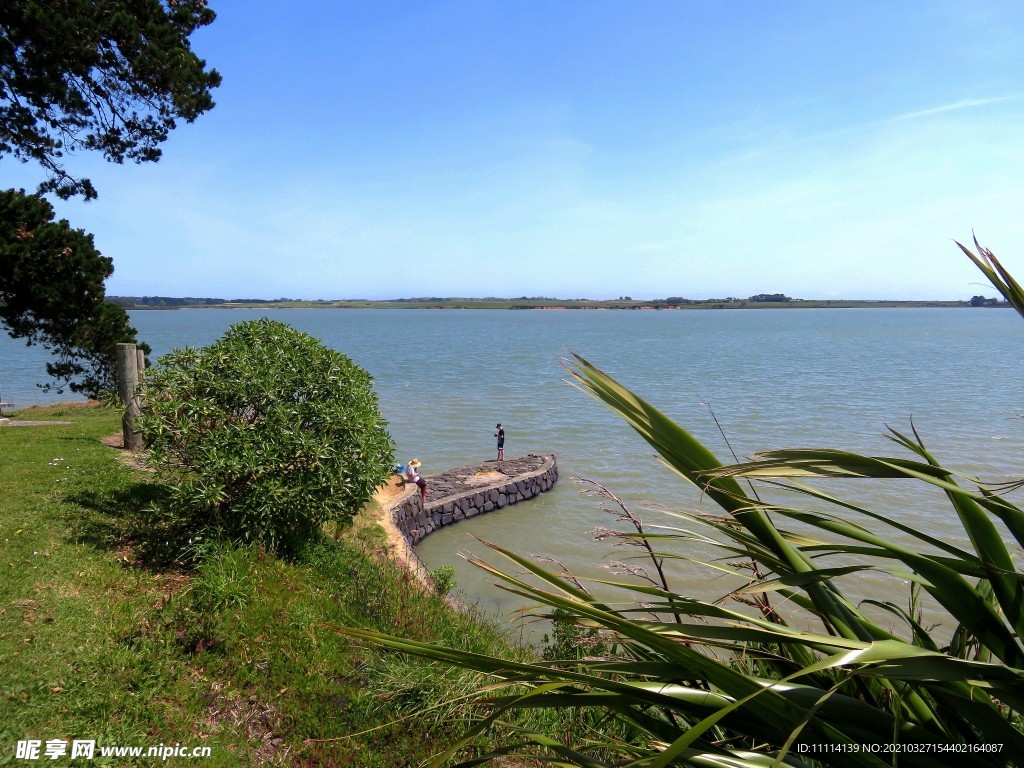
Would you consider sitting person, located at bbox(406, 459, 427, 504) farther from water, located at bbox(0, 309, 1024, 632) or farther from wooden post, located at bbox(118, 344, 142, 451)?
wooden post, located at bbox(118, 344, 142, 451)

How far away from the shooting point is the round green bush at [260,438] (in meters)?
7.02

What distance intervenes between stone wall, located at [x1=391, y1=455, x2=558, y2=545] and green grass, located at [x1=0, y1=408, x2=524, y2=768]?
5.64 meters

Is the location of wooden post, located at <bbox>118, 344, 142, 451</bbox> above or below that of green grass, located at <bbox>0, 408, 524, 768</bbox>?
above

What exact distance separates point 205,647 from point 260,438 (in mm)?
2302

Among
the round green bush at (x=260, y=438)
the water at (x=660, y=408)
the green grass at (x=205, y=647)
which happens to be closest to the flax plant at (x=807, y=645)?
the water at (x=660, y=408)

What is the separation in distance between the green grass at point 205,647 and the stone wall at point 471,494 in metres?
5.64

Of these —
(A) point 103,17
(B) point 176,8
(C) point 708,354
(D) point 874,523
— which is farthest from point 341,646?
(C) point 708,354

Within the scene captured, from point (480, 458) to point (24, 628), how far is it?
53.4 feet

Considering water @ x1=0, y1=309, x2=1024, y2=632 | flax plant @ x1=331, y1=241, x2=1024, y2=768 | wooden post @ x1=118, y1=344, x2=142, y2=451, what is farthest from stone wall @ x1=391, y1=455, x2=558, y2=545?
flax plant @ x1=331, y1=241, x2=1024, y2=768

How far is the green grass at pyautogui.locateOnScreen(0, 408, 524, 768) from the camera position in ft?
14.8

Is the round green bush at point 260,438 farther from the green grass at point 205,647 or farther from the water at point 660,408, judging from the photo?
the water at point 660,408

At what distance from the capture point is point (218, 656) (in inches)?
212

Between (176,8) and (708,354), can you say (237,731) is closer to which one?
(176,8)

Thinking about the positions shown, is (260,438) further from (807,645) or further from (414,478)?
(414,478)
